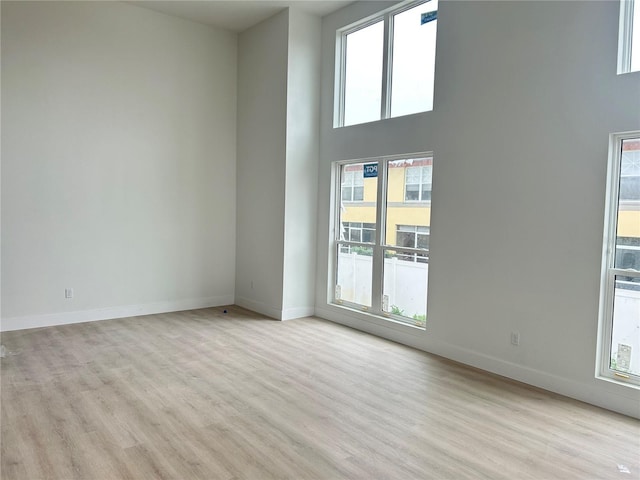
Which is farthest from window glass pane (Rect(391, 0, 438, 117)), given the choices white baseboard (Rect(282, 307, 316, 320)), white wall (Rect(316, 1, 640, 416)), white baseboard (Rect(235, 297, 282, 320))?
white baseboard (Rect(235, 297, 282, 320))

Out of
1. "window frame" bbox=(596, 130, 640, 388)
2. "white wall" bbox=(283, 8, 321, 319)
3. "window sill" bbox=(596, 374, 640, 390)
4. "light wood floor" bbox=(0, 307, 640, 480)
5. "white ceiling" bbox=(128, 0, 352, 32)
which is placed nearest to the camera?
"light wood floor" bbox=(0, 307, 640, 480)

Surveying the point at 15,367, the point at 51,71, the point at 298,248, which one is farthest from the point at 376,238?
the point at 51,71

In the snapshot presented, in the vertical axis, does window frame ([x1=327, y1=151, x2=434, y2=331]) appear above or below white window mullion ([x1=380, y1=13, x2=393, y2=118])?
below

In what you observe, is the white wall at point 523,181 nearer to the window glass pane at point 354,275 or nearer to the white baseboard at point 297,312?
the window glass pane at point 354,275

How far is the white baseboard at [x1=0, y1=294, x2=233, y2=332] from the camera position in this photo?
17.1 feet

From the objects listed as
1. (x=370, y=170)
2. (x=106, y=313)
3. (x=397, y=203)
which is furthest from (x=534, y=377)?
(x=106, y=313)

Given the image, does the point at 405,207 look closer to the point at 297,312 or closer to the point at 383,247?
the point at 383,247

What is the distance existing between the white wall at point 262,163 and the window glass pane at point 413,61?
54.6 inches

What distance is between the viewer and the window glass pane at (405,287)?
4.91 metres

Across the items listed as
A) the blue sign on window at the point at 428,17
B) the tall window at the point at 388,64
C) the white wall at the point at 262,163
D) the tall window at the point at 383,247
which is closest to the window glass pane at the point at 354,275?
the tall window at the point at 383,247

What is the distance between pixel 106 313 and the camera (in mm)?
5762

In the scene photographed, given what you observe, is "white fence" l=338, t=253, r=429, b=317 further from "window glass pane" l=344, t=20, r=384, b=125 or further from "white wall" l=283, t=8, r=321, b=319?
"window glass pane" l=344, t=20, r=384, b=125

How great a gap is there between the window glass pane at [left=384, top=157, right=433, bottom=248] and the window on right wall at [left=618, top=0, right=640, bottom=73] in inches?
71.6

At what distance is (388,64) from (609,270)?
10.2 feet
